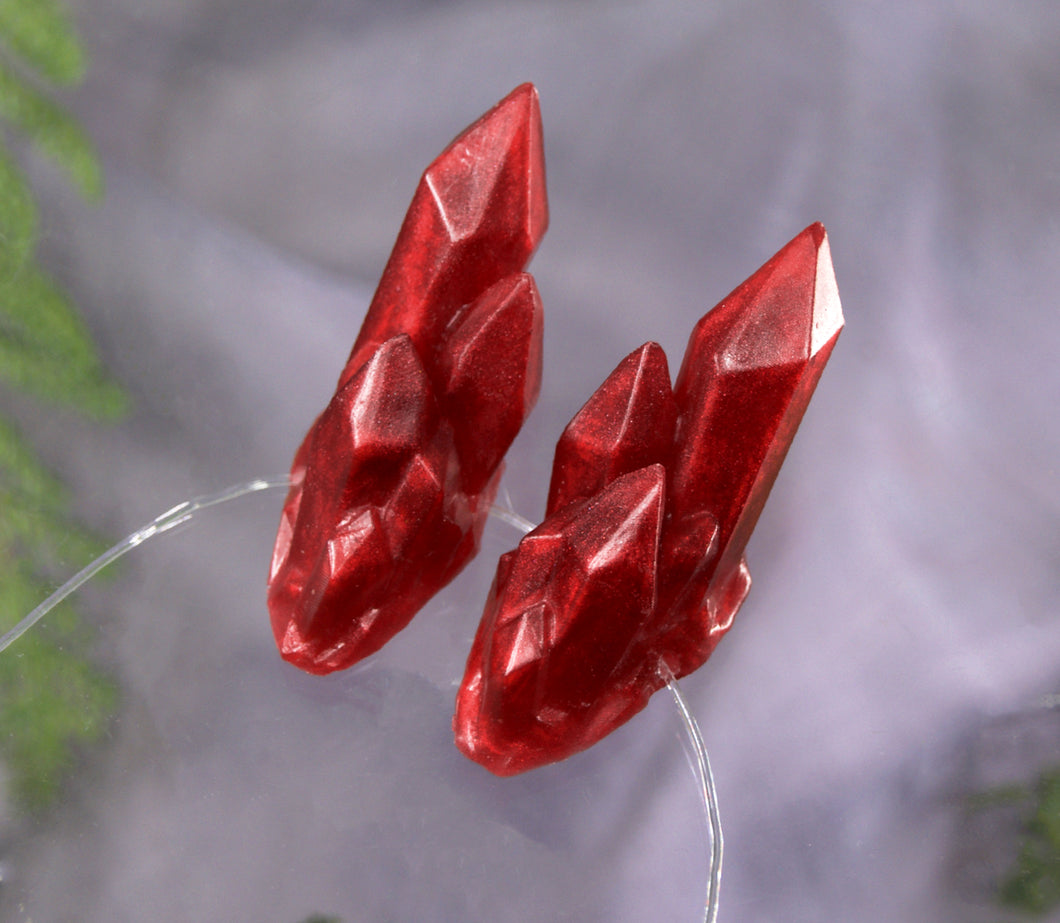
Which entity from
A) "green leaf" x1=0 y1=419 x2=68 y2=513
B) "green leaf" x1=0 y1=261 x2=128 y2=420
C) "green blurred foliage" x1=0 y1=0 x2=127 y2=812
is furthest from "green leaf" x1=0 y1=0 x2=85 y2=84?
"green leaf" x1=0 y1=419 x2=68 y2=513

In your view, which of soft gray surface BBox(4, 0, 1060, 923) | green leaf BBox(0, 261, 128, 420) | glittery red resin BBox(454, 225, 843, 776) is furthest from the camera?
green leaf BBox(0, 261, 128, 420)

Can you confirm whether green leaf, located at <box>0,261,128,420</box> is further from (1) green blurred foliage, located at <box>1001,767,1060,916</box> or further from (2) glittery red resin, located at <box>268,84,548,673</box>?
(1) green blurred foliage, located at <box>1001,767,1060,916</box>

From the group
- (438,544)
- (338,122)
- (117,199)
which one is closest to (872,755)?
(438,544)

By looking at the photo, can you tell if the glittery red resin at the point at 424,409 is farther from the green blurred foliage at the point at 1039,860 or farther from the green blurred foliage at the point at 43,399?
the green blurred foliage at the point at 1039,860

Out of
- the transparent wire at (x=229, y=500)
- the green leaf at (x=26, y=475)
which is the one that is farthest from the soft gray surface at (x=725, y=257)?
the transparent wire at (x=229, y=500)

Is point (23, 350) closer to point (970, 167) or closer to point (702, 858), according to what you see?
point (702, 858)

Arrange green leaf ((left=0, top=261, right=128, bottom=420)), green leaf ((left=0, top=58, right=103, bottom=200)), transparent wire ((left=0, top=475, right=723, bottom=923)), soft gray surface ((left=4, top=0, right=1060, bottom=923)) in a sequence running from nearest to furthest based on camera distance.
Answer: transparent wire ((left=0, top=475, right=723, bottom=923)), soft gray surface ((left=4, top=0, right=1060, bottom=923)), green leaf ((left=0, top=261, right=128, bottom=420)), green leaf ((left=0, top=58, right=103, bottom=200))
